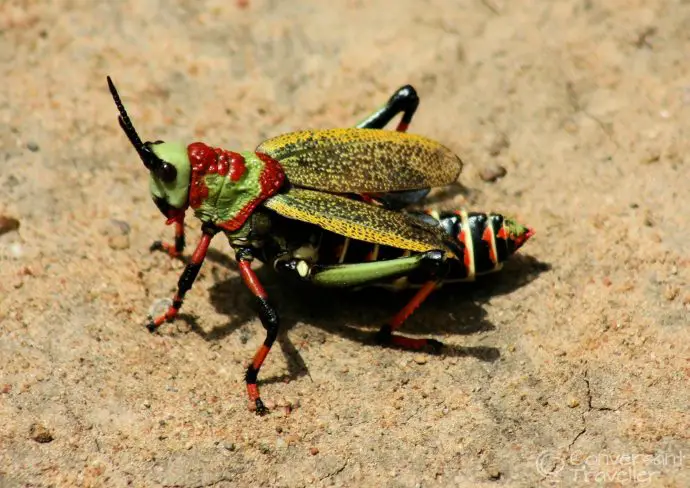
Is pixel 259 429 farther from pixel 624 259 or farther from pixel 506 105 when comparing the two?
pixel 506 105

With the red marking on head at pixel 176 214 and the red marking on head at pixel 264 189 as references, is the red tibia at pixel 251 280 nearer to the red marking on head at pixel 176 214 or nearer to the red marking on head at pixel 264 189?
the red marking on head at pixel 264 189

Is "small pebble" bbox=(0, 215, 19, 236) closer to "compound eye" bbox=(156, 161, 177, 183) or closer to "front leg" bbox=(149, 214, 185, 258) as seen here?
"front leg" bbox=(149, 214, 185, 258)

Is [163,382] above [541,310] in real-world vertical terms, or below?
below

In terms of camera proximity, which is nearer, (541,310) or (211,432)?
(211,432)

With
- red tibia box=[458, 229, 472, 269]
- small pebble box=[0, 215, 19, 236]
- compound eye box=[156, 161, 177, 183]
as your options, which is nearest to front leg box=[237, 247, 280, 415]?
compound eye box=[156, 161, 177, 183]

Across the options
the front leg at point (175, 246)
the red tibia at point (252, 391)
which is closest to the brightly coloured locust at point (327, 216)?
the red tibia at point (252, 391)

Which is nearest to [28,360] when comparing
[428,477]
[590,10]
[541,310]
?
[428,477]
